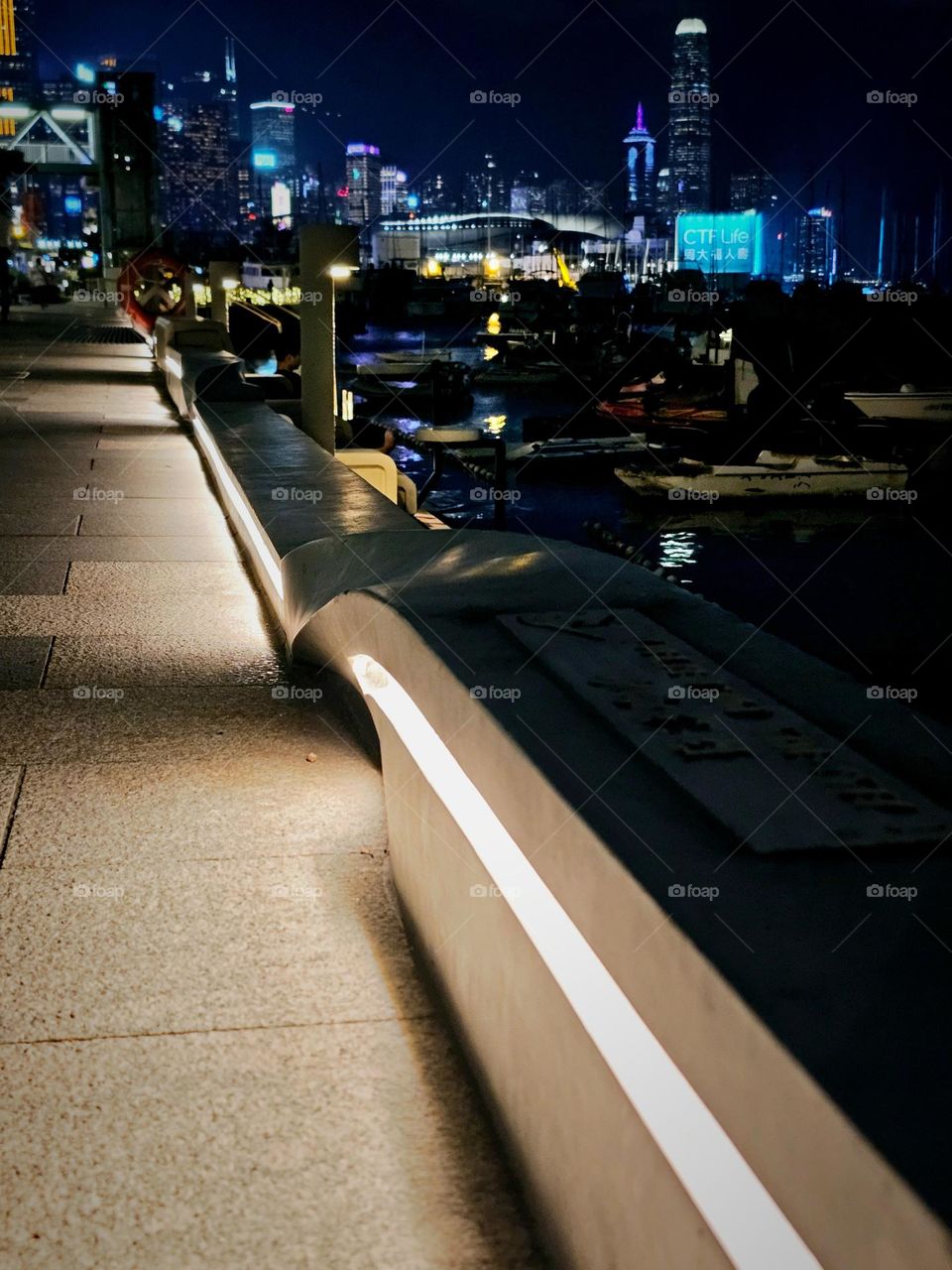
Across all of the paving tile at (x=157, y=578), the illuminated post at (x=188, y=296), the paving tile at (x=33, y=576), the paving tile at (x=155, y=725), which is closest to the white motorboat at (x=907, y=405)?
the illuminated post at (x=188, y=296)

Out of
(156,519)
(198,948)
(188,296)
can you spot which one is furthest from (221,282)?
(198,948)

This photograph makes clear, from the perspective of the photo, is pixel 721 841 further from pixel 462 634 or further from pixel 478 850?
pixel 462 634

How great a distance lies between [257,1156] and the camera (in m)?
2.55

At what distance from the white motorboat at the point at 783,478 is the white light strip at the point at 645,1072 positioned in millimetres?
37724

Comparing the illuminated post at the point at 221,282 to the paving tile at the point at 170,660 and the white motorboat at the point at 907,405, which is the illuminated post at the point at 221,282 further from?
the white motorboat at the point at 907,405

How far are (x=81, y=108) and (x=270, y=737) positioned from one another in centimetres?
11938

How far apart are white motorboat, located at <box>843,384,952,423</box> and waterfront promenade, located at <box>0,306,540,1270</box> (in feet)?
155

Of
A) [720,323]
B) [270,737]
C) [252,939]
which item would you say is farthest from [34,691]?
[720,323]

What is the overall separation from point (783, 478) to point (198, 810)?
37.9m

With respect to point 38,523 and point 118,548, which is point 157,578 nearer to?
point 118,548

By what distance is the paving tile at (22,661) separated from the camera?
17.7 feet

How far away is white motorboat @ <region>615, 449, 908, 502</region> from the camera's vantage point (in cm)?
4000

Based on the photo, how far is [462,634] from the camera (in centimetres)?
331

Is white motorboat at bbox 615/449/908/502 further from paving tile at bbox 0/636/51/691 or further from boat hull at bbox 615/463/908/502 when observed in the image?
paving tile at bbox 0/636/51/691
